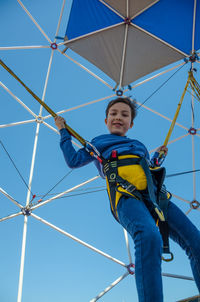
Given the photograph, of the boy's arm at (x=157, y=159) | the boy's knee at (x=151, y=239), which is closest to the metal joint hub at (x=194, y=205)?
the boy's arm at (x=157, y=159)

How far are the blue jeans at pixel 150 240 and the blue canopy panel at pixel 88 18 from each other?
8192mm

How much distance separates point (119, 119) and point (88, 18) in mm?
7025

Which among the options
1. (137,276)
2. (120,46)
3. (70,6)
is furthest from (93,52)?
(137,276)

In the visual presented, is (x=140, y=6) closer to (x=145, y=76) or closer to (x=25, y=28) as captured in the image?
(x=145, y=76)

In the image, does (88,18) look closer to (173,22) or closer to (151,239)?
(173,22)

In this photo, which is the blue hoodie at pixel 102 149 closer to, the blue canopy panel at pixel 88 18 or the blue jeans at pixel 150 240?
the blue jeans at pixel 150 240

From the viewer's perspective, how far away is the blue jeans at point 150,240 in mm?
2340

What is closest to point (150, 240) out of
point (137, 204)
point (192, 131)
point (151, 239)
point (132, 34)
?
point (151, 239)

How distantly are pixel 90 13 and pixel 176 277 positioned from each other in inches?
326

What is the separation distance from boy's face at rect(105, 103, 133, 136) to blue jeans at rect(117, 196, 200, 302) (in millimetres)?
1270

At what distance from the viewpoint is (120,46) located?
10.3 m

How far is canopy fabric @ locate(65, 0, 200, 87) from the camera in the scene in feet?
31.9

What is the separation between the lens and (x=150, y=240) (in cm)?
253

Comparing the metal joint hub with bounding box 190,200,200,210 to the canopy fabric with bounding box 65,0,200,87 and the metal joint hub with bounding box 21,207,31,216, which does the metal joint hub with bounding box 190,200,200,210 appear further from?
the metal joint hub with bounding box 21,207,31,216
